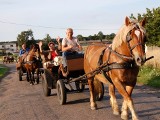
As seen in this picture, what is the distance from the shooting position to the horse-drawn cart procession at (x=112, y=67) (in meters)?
6.61

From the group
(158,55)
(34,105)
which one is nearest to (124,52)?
(34,105)

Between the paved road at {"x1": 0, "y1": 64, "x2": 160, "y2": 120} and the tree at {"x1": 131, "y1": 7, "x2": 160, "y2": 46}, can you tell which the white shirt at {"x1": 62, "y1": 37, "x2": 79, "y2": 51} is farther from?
the tree at {"x1": 131, "y1": 7, "x2": 160, "y2": 46}

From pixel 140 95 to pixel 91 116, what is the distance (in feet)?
10.7

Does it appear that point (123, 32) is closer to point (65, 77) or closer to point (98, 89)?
point (98, 89)

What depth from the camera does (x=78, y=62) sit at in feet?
33.7

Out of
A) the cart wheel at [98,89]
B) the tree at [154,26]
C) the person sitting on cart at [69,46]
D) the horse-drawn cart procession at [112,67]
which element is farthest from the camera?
the tree at [154,26]

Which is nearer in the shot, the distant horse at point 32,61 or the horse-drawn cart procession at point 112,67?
the horse-drawn cart procession at point 112,67

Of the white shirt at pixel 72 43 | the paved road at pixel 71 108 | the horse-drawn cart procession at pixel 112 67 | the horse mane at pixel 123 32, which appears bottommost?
the paved road at pixel 71 108

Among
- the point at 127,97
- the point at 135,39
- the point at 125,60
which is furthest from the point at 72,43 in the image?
the point at 135,39

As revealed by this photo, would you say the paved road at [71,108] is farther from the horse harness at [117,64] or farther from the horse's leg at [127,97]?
the horse harness at [117,64]

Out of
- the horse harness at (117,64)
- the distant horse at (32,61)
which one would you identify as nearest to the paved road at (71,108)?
the horse harness at (117,64)

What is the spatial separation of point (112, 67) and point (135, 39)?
103 cm

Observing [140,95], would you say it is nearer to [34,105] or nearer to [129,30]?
[34,105]

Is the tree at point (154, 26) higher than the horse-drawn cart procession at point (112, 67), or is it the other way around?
the tree at point (154, 26)
